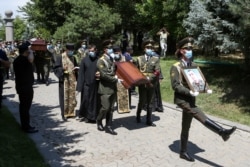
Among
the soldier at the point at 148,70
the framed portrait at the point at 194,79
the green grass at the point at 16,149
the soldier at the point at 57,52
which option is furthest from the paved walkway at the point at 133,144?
the soldier at the point at 57,52

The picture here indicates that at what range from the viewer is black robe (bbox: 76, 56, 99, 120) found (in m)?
9.12

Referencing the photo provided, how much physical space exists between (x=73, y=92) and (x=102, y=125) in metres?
1.40

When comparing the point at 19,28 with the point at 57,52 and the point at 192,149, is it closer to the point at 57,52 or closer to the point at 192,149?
the point at 57,52

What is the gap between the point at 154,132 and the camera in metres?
8.23

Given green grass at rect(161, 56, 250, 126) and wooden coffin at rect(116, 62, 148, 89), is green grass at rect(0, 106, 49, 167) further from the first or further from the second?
green grass at rect(161, 56, 250, 126)

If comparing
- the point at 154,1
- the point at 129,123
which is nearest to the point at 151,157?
the point at 129,123

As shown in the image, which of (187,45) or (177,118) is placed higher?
(187,45)

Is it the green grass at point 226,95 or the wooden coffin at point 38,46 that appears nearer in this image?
the green grass at point 226,95

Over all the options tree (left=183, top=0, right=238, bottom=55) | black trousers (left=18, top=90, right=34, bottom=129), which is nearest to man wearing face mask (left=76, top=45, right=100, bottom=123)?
black trousers (left=18, top=90, right=34, bottom=129)

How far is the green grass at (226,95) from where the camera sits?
9.74 metres

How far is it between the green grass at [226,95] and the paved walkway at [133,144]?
792mm

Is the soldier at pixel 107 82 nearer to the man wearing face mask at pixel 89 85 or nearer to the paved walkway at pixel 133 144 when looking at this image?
the paved walkway at pixel 133 144

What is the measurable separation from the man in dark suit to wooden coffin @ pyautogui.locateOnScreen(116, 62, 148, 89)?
1876mm

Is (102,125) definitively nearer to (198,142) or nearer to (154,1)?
(198,142)
